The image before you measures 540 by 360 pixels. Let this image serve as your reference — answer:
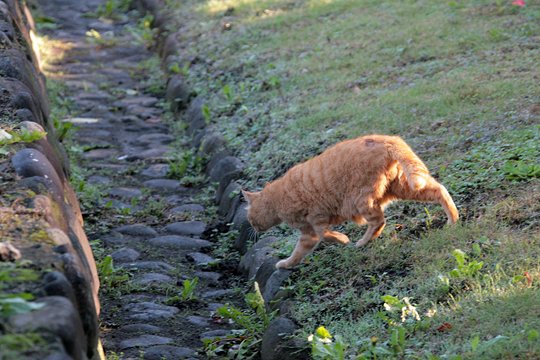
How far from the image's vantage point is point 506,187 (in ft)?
19.7

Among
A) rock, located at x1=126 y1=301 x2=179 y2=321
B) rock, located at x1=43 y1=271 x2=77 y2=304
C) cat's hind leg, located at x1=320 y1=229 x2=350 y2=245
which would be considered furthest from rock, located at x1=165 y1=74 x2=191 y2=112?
rock, located at x1=43 y1=271 x2=77 y2=304

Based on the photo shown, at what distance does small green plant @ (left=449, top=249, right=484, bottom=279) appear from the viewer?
4.95m

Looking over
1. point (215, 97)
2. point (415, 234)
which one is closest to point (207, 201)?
point (215, 97)

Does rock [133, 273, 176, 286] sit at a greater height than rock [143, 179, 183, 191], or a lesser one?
greater

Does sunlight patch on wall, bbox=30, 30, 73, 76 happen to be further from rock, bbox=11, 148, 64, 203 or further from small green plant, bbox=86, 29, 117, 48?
rock, bbox=11, 148, 64, 203

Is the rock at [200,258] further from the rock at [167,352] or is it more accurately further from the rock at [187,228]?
the rock at [167,352]

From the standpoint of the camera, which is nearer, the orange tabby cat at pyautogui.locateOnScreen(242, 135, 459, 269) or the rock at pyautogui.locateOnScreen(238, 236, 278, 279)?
the orange tabby cat at pyautogui.locateOnScreen(242, 135, 459, 269)

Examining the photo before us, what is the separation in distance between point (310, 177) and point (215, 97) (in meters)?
4.28

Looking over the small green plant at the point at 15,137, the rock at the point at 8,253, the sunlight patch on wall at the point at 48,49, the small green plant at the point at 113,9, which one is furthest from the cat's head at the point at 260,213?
the small green plant at the point at 113,9

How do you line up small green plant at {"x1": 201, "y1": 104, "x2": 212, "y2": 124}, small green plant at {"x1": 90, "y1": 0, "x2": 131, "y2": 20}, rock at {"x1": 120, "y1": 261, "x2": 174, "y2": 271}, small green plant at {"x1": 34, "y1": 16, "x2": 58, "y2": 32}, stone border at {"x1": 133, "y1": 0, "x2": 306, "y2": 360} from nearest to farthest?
stone border at {"x1": 133, "y1": 0, "x2": 306, "y2": 360} < rock at {"x1": 120, "y1": 261, "x2": 174, "y2": 271} < small green plant at {"x1": 201, "y1": 104, "x2": 212, "y2": 124} < small green plant at {"x1": 34, "y1": 16, "x2": 58, "y2": 32} < small green plant at {"x1": 90, "y1": 0, "x2": 131, "y2": 20}

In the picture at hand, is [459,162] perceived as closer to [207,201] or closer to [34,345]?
[207,201]

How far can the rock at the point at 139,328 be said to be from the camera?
583cm

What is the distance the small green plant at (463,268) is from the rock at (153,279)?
2.46 m

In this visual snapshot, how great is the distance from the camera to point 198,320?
6113 millimetres
